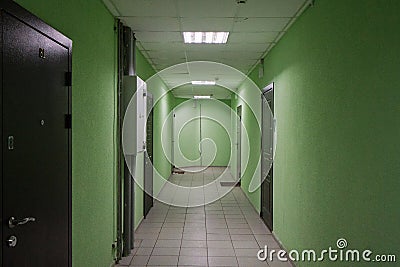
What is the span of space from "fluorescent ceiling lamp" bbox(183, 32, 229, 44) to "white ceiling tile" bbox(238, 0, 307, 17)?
0.90 meters

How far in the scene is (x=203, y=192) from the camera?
30.1 feet

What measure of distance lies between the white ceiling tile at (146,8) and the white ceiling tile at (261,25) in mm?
785

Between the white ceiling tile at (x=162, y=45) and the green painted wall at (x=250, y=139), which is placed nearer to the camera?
the white ceiling tile at (x=162, y=45)

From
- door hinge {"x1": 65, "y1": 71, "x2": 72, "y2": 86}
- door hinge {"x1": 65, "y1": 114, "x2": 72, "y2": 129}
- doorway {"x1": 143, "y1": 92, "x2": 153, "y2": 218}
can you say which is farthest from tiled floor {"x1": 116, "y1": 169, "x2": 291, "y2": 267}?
door hinge {"x1": 65, "y1": 71, "x2": 72, "y2": 86}

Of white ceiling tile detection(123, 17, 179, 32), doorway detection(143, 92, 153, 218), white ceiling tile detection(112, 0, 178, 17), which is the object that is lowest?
doorway detection(143, 92, 153, 218)

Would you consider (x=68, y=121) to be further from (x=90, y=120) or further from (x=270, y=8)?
(x=270, y=8)

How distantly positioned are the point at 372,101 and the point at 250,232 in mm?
3769

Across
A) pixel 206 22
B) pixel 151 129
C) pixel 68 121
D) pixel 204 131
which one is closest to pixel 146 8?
pixel 206 22

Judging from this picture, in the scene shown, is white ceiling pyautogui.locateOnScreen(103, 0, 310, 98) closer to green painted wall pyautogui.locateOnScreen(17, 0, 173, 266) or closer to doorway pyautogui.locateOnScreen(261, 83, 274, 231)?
green painted wall pyautogui.locateOnScreen(17, 0, 173, 266)

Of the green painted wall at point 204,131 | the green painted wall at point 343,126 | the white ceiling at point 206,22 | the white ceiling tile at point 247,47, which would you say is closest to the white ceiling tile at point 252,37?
the white ceiling at point 206,22

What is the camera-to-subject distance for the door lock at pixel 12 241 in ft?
5.95

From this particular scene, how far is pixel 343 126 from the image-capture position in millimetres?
2758

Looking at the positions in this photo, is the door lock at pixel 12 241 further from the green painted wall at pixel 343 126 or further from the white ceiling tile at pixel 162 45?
the white ceiling tile at pixel 162 45

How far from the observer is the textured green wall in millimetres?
2805
